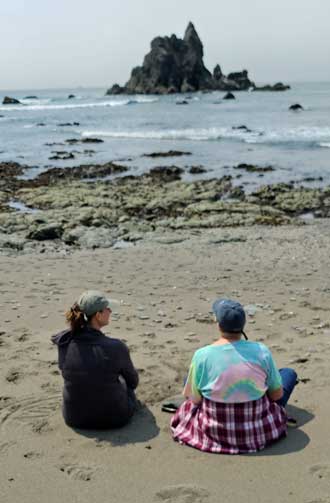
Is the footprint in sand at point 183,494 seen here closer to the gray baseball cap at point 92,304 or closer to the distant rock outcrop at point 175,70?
the gray baseball cap at point 92,304

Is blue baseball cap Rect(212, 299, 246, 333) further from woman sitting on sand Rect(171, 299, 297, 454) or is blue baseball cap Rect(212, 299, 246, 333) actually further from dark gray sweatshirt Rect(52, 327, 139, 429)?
dark gray sweatshirt Rect(52, 327, 139, 429)

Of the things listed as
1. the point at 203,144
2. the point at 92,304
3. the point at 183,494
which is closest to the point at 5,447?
the point at 92,304

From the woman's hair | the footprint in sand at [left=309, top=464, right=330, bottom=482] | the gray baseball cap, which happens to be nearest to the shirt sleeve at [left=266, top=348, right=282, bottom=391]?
the footprint in sand at [left=309, top=464, right=330, bottom=482]

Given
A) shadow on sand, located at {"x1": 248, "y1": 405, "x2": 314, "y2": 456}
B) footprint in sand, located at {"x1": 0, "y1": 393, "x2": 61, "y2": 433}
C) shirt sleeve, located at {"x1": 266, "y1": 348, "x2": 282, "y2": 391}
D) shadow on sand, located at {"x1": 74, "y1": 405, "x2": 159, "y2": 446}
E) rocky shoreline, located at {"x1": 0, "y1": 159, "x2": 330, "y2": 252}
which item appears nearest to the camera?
Answer: shadow on sand, located at {"x1": 248, "y1": 405, "x2": 314, "y2": 456}

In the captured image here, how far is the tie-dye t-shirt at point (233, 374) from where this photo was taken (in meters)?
4.29

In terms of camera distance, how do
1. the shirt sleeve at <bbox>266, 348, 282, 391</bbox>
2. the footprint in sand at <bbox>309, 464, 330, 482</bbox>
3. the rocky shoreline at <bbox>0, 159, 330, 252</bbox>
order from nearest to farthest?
the footprint in sand at <bbox>309, 464, 330, 482</bbox> < the shirt sleeve at <bbox>266, 348, 282, 391</bbox> < the rocky shoreline at <bbox>0, 159, 330, 252</bbox>

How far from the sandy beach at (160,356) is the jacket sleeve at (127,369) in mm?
319

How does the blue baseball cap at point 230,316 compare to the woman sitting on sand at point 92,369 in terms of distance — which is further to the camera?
the woman sitting on sand at point 92,369

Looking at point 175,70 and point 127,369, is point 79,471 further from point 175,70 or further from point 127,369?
point 175,70

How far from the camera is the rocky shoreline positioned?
13.6m

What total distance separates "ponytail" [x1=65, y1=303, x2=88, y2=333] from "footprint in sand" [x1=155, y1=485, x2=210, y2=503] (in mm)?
1378

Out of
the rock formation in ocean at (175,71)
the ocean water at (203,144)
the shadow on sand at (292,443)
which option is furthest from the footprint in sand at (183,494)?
the rock formation in ocean at (175,71)

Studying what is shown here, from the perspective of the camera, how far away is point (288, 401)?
510cm

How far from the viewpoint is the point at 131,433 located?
462 cm
